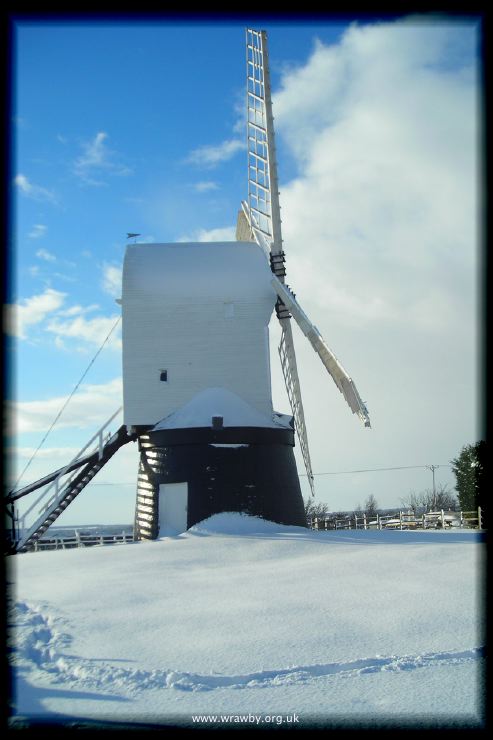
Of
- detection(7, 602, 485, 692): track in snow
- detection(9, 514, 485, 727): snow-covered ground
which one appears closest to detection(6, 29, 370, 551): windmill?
detection(9, 514, 485, 727): snow-covered ground

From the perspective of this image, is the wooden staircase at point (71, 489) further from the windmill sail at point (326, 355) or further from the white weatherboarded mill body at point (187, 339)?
the windmill sail at point (326, 355)

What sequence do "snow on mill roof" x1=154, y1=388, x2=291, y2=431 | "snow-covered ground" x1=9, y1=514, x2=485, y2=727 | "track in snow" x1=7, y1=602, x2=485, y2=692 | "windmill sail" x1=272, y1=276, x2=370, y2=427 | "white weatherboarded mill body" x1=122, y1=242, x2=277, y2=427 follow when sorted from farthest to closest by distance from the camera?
"white weatherboarded mill body" x1=122, y1=242, x2=277, y2=427 < "snow on mill roof" x1=154, y1=388, x2=291, y2=431 < "windmill sail" x1=272, y1=276, x2=370, y2=427 < "track in snow" x1=7, y1=602, x2=485, y2=692 < "snow-covered ground" x1=9, y1=514, x2=485, y2=727

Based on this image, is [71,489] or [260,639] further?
[71,489]

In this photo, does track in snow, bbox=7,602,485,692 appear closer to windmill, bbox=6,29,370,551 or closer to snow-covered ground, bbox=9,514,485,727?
snow-covered ground, bbox=9,514,485,727

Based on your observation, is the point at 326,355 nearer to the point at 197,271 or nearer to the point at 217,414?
the point at 217,414

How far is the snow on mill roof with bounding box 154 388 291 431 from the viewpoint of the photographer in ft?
62.9

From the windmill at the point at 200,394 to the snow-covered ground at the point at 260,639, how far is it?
5.38 meters

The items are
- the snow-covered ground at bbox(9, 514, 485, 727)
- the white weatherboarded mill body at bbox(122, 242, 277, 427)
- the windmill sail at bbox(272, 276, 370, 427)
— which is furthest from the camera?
the white weatherboarded mill body at bbox(122, 242, 277, 427)

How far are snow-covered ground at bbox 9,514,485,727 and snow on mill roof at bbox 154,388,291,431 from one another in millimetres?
6034

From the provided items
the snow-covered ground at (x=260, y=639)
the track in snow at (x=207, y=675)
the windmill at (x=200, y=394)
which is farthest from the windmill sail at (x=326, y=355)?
the track in snow at (x=207, y=675)

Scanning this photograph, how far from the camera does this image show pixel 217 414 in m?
19.3

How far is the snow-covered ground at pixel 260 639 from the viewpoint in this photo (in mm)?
6391

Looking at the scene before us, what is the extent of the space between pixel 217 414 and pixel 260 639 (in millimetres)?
11340

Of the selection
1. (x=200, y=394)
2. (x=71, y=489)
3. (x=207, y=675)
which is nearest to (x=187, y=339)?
(x=200, y=394)
